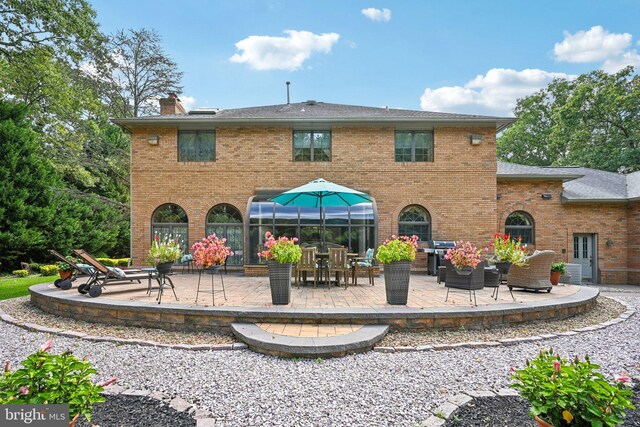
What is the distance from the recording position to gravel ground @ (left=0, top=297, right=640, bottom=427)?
2920mm

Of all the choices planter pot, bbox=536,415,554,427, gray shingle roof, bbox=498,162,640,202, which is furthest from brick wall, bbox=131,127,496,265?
planter pot, bbox=536,415,554,427

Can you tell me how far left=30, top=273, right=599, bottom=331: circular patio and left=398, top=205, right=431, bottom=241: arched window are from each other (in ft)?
15.5

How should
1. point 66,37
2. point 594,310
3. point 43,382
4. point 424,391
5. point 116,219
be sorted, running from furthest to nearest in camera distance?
1. point 116,219
2. point 66,37
3. point 594,310
4. point 424,391
5. point 43,382

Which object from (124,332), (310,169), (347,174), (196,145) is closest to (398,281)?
(124,332)

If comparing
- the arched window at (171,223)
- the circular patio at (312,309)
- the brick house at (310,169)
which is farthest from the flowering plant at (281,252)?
the arched window at (171,223)

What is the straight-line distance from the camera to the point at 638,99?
Answer: 20.4 m

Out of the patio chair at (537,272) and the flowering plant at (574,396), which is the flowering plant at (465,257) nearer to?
the patio chair at (537,272)

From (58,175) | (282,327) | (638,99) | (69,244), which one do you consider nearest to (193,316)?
(282,327)

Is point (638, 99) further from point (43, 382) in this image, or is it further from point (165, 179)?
point (43, 382)

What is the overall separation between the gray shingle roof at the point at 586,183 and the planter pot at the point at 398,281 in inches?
330

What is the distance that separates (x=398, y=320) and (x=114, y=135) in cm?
2236

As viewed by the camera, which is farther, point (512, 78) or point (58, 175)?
point (512, 78)

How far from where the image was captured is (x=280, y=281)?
18.6 feet

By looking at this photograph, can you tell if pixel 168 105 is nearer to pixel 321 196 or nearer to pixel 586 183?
pixel 321 196
